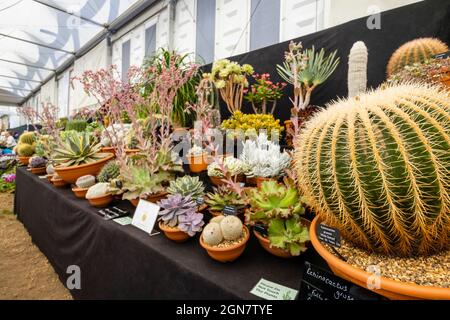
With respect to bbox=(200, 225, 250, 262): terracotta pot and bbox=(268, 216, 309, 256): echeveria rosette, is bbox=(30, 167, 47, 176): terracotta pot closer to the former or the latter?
bbox=(200, 225, 250, 262): terracotta pot

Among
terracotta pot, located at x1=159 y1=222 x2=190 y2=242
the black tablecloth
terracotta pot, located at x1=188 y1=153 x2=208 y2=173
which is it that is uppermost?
terracotta pot, located at x1=188 y1=153 x2=208 y2=173

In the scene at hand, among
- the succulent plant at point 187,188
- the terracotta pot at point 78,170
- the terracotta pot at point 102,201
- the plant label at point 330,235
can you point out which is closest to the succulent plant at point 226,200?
the succulent plant at point 187,188

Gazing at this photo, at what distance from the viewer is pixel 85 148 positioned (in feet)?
4.43

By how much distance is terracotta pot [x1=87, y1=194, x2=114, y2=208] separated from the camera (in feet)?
3.39

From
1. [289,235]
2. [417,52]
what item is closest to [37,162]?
[289,235]

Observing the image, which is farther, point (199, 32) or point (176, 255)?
point (199, 32)

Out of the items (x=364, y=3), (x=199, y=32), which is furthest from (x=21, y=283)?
(x=199, y=32)

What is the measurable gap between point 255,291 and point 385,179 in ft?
1.14

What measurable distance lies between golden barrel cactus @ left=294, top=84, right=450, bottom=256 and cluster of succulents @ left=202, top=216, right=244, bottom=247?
0.76 feet

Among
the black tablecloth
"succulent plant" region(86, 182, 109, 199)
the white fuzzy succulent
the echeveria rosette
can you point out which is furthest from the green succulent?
the echeveria rosette

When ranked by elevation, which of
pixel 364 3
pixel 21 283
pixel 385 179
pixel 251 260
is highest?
pixel 364 3

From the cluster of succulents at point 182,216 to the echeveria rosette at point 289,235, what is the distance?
223 mm

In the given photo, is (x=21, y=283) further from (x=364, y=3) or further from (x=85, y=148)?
(x=364, y=3)
